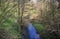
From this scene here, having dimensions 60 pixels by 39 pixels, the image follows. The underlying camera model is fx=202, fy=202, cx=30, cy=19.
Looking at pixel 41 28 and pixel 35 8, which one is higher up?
pixel 35 8

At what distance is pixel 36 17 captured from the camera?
3.74 m

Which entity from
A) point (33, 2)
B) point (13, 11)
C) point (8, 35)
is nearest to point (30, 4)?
point (33, 2)

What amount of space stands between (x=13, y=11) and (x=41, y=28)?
2.08 ft

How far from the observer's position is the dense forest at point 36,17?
3.57 m

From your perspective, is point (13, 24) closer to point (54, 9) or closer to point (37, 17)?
point (37, 17)

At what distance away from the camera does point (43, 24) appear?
3.77 m

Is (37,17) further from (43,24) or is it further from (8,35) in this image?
(8,35)

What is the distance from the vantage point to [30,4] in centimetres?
372

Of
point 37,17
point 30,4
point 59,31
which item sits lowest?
point 59,31

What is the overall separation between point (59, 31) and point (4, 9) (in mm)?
1107

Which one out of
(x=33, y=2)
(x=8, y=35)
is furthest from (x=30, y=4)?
(x=8, y=35)

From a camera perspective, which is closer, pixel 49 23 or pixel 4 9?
pixel 4 9

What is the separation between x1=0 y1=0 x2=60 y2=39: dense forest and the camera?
3574 millimetres

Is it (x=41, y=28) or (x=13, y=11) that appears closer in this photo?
(x=13, y=11)
